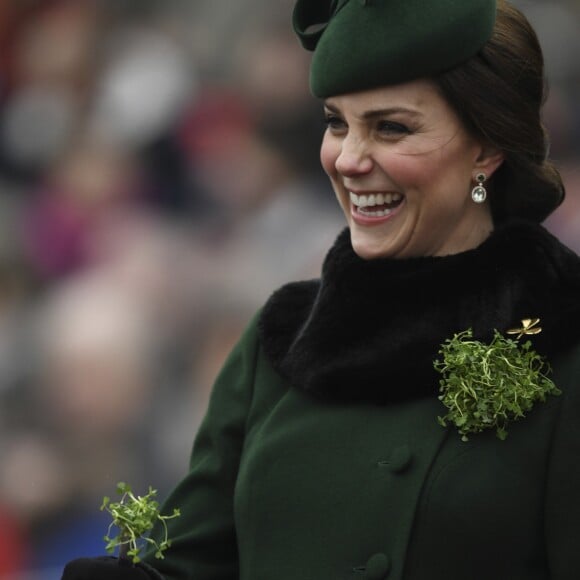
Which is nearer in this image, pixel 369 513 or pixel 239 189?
pixel 369 513

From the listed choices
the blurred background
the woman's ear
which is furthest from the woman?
the blurred background

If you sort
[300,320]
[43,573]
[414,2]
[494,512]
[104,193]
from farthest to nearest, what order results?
1. [104,193]
2. [43,573]
3. [300,320]
4. [414,2]
5. [494,512]

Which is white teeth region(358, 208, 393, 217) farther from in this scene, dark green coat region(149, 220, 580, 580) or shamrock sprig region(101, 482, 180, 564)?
shamrock sprig region(101, 482, 180, 564)

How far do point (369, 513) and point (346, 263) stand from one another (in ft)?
1.73

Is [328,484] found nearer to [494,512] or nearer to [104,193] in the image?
[494,512]

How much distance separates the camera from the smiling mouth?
2.98m

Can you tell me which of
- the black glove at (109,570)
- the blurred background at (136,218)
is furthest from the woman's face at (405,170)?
the blurred background at (136,218)

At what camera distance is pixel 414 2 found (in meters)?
2.92

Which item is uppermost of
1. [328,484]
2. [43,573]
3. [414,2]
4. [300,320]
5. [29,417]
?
[414,2]

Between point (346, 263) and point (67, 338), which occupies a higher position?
point (346, 263)

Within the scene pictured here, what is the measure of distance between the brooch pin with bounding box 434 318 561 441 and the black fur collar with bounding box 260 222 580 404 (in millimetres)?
31

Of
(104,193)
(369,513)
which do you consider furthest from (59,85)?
(369,513)

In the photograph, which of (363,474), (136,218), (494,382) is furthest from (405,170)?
(136,218)

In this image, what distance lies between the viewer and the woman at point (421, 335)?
2.75 meters
